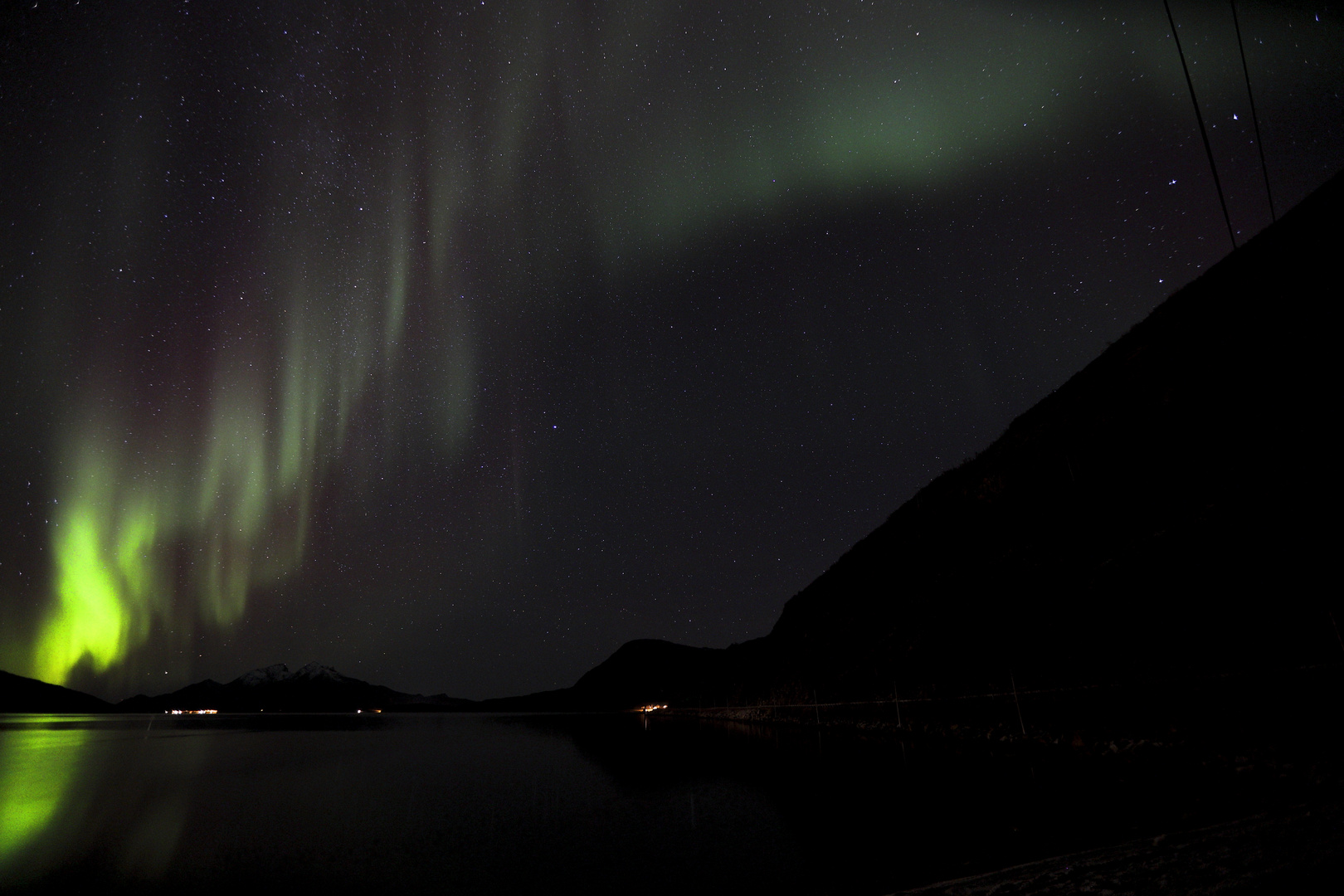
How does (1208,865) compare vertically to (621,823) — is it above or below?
above

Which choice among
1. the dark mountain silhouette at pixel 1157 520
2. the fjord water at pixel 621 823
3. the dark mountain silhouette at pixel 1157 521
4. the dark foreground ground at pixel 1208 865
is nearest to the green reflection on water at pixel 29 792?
the fjord water at pixel 621 823

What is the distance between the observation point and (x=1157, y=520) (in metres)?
19.8

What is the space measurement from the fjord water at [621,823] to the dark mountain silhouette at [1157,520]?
13.3ft

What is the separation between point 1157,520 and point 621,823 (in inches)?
729

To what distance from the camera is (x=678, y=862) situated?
9.21 meters

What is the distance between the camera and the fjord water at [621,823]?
8289 mm

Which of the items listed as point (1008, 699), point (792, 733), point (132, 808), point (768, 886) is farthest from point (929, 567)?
point (132, 808)

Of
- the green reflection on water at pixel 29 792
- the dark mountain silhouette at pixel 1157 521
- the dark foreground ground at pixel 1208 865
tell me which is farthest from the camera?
the dark mountain silhouette at pixel 1157 521

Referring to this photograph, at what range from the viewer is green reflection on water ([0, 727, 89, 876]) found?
1279 cm

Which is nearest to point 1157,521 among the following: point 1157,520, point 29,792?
point 1157,520

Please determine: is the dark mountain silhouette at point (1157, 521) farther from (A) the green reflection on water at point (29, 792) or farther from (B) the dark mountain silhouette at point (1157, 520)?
(A) the green reflection on water at point (29, 792)

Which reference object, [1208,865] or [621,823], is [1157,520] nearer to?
[1208,865]

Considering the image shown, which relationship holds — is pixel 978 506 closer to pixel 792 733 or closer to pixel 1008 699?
pixel 792 733

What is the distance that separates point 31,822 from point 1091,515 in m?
33.0
